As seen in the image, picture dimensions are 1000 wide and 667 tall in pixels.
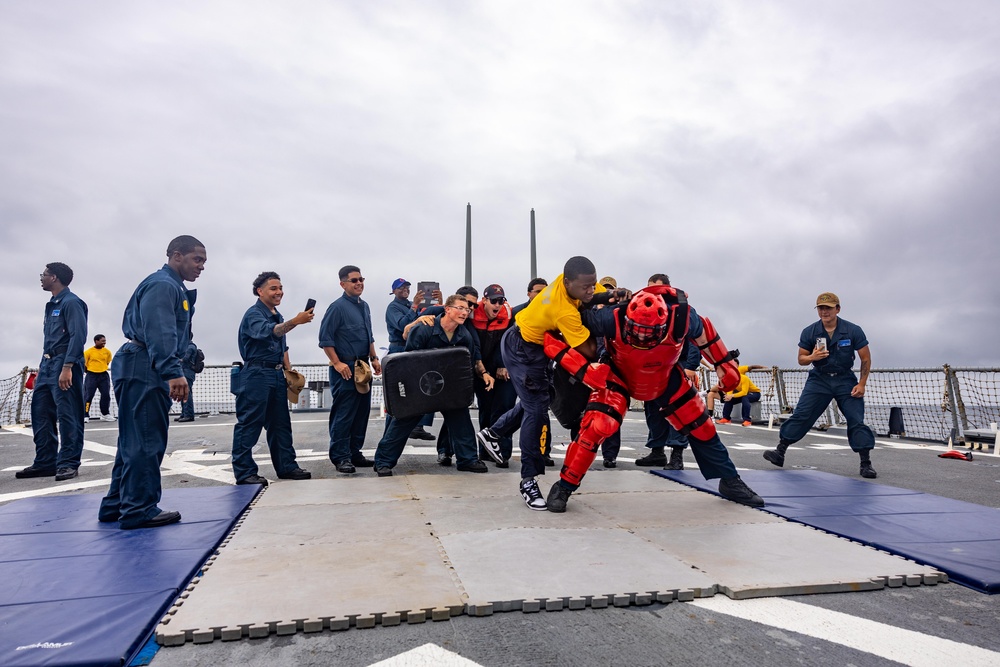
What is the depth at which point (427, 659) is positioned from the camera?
2.09 metres

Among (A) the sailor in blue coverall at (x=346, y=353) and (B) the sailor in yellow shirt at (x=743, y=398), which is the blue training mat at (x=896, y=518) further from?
(B) the sailor in yellow shirt at (x=743, y=398)

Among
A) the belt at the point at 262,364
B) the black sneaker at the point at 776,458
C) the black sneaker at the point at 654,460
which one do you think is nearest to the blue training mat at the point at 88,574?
the belt at the point at 262,364

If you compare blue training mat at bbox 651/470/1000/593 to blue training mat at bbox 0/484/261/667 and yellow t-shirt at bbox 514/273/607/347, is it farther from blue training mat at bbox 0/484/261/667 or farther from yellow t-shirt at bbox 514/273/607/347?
blue training mat at bbox 0/484/261/667

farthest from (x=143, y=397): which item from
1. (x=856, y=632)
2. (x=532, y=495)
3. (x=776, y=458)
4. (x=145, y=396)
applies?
(x=776, y=458)

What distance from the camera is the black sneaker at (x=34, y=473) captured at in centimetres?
646

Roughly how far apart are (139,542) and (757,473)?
5180 mm

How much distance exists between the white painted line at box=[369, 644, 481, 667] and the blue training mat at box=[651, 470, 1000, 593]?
2439 mm

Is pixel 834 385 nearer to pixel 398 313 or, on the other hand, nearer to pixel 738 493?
pixel 738 493

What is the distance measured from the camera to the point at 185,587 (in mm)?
2846

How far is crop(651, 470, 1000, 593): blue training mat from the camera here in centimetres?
316

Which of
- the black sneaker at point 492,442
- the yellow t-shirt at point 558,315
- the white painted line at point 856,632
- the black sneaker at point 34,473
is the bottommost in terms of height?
the white painted line at point 856,632

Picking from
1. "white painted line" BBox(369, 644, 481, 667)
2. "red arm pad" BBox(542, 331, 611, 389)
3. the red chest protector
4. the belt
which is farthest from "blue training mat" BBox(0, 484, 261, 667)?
the red chest protector

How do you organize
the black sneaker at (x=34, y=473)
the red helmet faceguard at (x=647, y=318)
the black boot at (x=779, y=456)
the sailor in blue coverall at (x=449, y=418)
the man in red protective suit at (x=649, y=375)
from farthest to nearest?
the black boot at (x=779, y=456) → the black sneaker at (x=34, y=473) → the sailor in blue coverall at (x=449, y=418) → the man in red protective suit at (x=649, y=375) → the red helmet faceguard at (x=647, y=318)

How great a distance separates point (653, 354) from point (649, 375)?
0.62 feet
